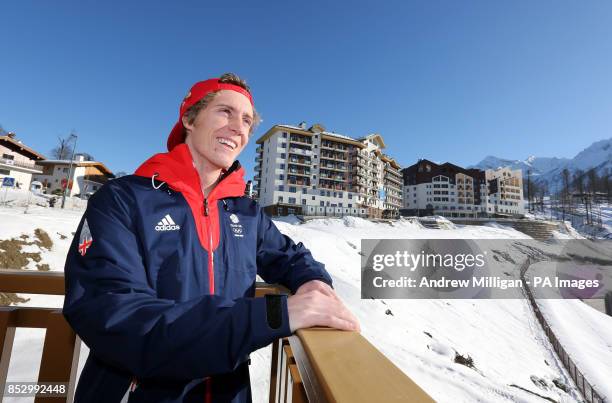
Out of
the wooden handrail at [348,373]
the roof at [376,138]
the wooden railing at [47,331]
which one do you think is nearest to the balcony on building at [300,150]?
the roof at [376,138]

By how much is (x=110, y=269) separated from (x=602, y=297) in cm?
5870

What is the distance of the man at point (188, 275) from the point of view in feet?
3.27

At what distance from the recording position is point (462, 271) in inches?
1441

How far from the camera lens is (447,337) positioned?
1655 centimetres

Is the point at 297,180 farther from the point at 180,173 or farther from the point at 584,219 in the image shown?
the point at 584,219

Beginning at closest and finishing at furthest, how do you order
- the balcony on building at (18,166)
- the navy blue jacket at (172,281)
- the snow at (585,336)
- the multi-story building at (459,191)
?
the navy blue jacket at (172,281) → the snow at (585,336) → the balcony on building at (18,166) → the multi-story building at (459,191)

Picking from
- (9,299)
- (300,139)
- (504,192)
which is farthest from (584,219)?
(9,299)

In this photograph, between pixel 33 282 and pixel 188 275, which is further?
pixel 33 282

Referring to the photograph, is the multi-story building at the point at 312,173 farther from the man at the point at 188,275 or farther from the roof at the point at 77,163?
the man at the point at 188,275

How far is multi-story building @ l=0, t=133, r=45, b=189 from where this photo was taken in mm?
36494

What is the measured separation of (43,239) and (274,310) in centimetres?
1723

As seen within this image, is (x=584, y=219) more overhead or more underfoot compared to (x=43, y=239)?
more overhead

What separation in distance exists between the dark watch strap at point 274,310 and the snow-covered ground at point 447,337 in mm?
4125

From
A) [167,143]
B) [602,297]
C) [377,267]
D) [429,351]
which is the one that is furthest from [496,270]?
[167,143]
